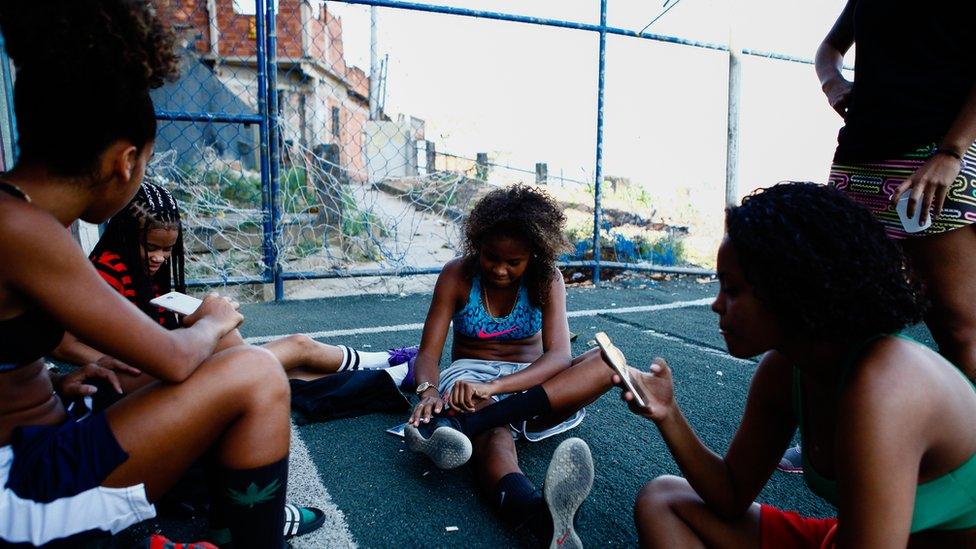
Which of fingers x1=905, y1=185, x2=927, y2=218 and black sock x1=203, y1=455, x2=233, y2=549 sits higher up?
fingers x1=905, y1=185, x2=927, y2=218

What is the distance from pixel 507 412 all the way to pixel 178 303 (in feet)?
3.19

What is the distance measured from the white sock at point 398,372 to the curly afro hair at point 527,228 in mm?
572

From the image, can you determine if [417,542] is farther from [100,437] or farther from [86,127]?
[86,127]

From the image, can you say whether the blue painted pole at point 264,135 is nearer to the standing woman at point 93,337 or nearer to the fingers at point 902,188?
the standing woman at point 93,337

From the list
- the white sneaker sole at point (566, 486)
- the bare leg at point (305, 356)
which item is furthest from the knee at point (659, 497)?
the bare leg at point (305, 356)

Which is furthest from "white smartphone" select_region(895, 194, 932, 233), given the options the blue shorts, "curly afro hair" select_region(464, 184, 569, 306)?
the blue shorts

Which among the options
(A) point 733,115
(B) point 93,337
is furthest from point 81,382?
(A) point 733,115

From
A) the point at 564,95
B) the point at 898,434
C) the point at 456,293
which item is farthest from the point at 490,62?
the point at 898,434

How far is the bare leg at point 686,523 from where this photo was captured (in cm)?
131

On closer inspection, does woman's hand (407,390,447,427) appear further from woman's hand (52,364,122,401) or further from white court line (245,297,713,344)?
white court line (245,297,713,344)

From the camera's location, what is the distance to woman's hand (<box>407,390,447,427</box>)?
1904 millimetres

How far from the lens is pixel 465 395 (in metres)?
1.93

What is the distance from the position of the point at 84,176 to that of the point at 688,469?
1.29m

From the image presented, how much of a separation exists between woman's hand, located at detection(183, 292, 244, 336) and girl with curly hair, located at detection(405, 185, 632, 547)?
25.6 inches
